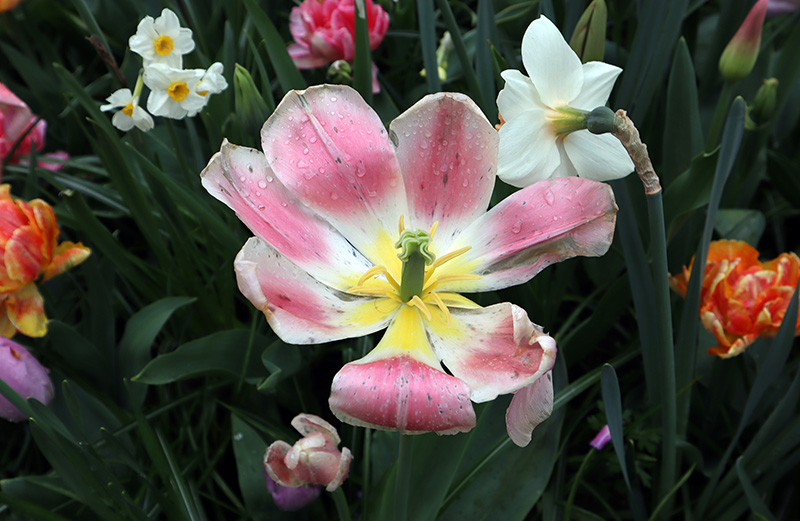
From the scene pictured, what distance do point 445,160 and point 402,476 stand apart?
0.94ft

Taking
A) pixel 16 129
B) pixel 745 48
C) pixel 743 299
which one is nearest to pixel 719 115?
pixel 745 48

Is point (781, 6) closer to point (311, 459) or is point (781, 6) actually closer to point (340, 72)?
point (340, 72)

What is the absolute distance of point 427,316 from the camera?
24.5 inches

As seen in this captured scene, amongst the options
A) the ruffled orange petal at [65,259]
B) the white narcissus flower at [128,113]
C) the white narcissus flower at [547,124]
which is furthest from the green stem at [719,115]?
the ruffled orange petal at [65,259]

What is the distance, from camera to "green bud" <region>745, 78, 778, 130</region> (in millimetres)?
985

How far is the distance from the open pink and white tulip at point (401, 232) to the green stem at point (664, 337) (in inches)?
3.5

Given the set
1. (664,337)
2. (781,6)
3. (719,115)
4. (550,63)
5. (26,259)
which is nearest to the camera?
(550,63)

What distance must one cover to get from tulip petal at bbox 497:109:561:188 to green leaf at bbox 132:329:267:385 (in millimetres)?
430

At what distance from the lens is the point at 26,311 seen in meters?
0.86

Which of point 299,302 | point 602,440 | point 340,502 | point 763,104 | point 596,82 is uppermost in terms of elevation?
point 596,82

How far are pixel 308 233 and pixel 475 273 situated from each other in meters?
0.16

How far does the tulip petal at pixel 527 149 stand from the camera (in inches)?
23.8

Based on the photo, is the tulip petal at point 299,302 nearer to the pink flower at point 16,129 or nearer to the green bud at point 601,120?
the green bud at point 601,120

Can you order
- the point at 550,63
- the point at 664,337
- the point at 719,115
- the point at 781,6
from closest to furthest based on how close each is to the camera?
the point at 550,63
the point at 664,337
the point at 719,115
the point at 781,6
